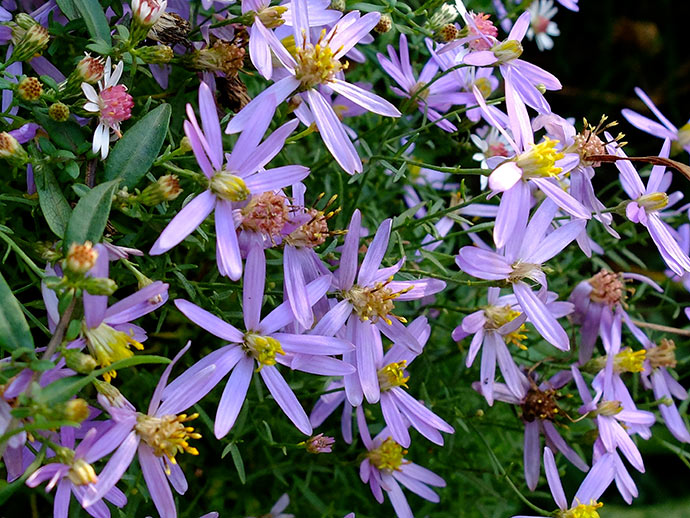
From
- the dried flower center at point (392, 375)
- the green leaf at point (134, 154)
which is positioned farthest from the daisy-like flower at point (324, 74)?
the dried flower center at point (392, 375)

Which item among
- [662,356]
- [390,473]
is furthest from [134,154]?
[662,356]

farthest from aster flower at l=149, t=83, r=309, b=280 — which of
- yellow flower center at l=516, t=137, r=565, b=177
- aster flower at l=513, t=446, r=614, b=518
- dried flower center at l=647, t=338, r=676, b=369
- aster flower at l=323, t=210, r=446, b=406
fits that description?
dried flower center at l=647, t=338, r=676, b=369

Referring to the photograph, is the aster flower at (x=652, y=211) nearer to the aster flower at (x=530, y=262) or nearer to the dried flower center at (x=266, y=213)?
the aster flower at (x=530, y=262)

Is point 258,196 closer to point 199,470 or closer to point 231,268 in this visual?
point 231,268

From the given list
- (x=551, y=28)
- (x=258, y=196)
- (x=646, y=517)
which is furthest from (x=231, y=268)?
(x=646, y=517)

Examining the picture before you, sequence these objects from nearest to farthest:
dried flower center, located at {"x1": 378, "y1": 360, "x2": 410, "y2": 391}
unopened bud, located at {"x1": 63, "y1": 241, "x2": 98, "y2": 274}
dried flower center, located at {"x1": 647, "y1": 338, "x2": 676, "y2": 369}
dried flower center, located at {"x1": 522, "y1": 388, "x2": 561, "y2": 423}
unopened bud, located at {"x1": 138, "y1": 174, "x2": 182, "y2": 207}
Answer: unopened bud, located at {"x1": 63, "y1": 241, "x2": 98, "y2": 274}, unopened bud, located at {"x1": 138, "y1": 174, "x2": 182, "y2": 207}, dried flower center, located at {"x1": 378, "y1": 360, "x2": 410, "y2": 391}, dried flower center, located at {"x1": 522, "y1": 388, "x2": 561, "y2": 423}, dried flower center, located at {"x1": 647, "y1": 338, "x2": 676, "y2": 369}

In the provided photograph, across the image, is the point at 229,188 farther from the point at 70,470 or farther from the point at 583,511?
the point at 583,511

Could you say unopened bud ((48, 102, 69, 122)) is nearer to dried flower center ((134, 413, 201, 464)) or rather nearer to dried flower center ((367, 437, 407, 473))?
dried flower center ((134, 413, 201, 464))
